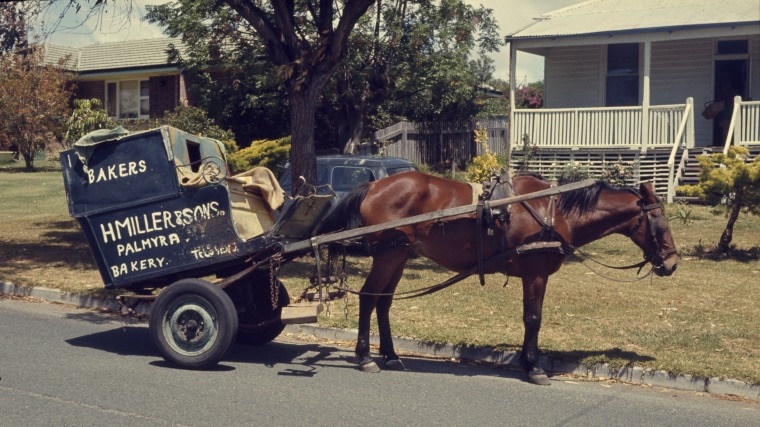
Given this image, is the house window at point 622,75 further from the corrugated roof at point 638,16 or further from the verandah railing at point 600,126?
the verandah railing at point 600,126

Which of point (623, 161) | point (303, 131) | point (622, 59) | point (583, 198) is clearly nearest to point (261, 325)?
point (583, 198)

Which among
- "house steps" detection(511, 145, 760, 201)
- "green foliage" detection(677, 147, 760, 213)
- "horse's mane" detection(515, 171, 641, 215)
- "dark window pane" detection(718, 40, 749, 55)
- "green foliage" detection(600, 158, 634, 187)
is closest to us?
"horse's mane" detection(515, 171, 641, 215)

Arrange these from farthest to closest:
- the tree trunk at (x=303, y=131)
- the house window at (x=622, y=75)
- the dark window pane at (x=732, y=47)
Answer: the house window at (x=622, y=75) → the dark window pane at (x=732, y=47) → the tree trunk at (x=303, y=131)

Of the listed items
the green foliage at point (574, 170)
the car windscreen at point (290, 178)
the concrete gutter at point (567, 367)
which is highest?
the car windscreen at point (290, 178)

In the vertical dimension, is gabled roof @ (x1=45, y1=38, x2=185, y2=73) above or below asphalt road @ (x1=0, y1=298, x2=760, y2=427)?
above

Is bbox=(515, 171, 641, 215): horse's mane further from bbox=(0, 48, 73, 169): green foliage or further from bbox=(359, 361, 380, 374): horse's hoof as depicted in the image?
bbox=(0, 48, 73, 169): green foliage

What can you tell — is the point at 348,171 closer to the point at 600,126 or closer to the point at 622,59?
the point at 600,126

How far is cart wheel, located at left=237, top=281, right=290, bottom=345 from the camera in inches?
363

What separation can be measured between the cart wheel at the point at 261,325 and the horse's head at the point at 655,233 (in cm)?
347

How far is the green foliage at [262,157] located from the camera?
2186 cm

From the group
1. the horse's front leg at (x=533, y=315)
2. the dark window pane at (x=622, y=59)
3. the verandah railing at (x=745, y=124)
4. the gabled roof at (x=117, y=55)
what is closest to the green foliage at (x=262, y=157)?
the dark window pane at (x=622, y=59)

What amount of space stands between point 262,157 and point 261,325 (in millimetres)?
13494

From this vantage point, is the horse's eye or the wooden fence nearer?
the horse's eye

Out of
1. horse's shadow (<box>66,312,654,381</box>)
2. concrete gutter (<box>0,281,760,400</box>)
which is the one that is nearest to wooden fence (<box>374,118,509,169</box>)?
concrete gutter (<box>0,281,760,400</box>)
